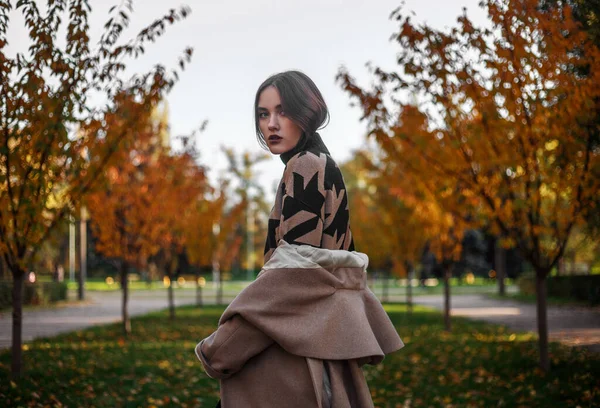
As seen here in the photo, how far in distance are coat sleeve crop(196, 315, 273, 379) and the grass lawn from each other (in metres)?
4.39

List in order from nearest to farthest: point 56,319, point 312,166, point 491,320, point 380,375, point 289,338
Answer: point 289,338
point 312,166
point 380,375
point 491,320
point 56,319

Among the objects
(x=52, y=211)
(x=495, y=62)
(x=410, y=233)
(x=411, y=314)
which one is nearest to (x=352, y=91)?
(x=495, y=62)

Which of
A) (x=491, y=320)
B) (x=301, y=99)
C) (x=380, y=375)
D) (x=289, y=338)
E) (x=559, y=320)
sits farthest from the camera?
(x=491, y=320)

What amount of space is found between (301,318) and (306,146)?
0.62 metres

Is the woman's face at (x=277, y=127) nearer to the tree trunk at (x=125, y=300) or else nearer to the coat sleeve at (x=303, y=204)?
the coat sleeve at (x=303, y=204)

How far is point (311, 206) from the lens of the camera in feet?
7.48

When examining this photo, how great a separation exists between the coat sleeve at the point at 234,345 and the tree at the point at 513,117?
5.20 meters

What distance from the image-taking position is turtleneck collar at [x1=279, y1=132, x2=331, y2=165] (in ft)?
8.17

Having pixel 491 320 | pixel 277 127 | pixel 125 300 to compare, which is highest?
pixel 277 127

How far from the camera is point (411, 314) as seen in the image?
19297mm

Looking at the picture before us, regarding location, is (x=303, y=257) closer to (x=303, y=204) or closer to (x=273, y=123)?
(x=303, y=204)

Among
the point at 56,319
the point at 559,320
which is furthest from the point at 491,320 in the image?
the point at 56,319

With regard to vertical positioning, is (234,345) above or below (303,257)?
below

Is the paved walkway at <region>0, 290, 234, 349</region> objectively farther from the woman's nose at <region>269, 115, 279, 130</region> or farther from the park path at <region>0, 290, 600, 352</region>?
the woman's nose at <region>269, 115, 279, 130</region>
